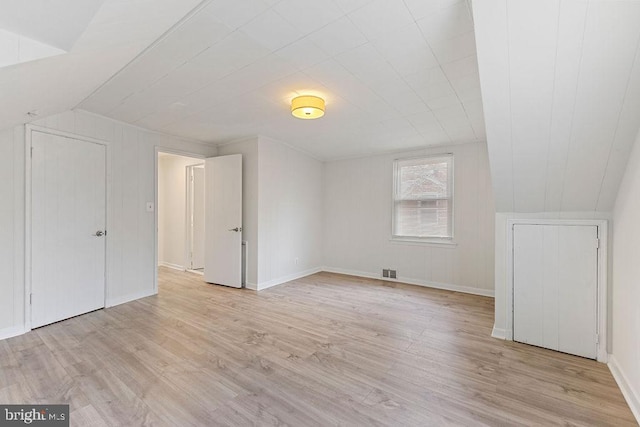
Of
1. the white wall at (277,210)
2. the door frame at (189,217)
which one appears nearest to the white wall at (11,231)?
the white wall at (277,210)

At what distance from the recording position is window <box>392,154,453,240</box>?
14.8 feet

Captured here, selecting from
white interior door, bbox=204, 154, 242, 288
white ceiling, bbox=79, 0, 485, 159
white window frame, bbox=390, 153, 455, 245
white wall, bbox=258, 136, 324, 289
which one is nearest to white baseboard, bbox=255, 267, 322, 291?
white wall, bbox=258, 136, 324, 289

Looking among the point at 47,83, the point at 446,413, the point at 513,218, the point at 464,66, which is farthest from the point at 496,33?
the point at 47,83

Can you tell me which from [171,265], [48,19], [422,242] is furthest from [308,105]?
[171,265]

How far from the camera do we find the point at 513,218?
2.66 meters

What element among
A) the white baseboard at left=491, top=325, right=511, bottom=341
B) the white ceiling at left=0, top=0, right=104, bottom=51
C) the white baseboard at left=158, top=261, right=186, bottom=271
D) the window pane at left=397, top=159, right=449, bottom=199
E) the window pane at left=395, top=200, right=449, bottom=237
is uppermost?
the white ceiling at left=0, top=0, right=104, bottom=51

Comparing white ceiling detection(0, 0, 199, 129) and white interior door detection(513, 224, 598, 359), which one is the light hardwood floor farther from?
white ceiling detection(0, 0, 199, 129)

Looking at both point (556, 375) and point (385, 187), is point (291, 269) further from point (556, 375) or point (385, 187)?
point (556, 375)

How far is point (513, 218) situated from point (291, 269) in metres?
3.43

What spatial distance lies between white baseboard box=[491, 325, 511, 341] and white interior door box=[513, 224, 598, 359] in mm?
62

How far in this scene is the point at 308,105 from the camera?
269cm

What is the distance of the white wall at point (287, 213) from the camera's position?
4398mm

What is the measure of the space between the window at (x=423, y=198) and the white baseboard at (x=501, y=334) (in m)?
1.93

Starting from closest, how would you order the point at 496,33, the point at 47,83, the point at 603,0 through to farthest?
the point at 603,0 → the point at 496,33 → the point at 47,83
